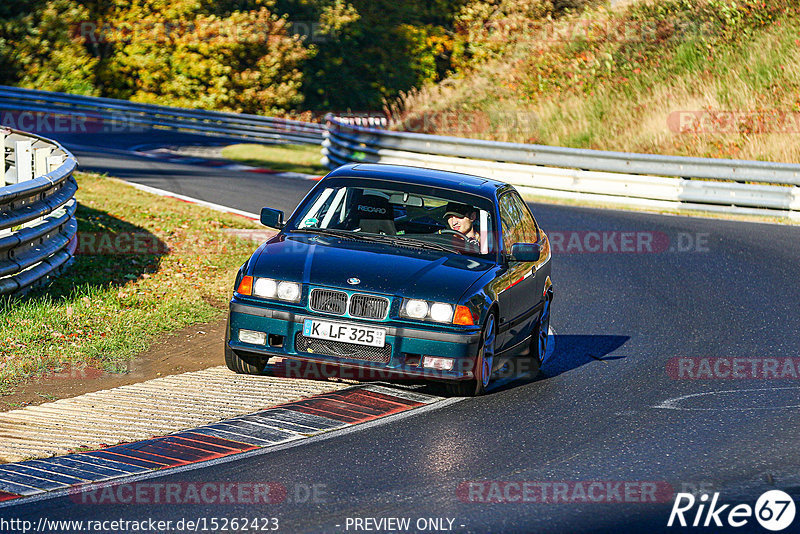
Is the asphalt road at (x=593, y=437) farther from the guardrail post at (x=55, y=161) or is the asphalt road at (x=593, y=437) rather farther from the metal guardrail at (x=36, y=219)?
the guardrail post at (x=55, y=161)

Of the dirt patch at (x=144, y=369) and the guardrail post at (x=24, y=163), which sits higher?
the guardrail post at (x=24, y=163)

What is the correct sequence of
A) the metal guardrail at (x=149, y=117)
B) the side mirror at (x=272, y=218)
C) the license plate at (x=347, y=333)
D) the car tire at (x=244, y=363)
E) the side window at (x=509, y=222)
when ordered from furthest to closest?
1. the metal guardrail at (x=149, y=117)
2. the side window at (x=509, y=222)
3. the side mirror at (x=272, y=218)
4. the car tire at (x=244, y=363)
5. the license plate at (x=347, y=333)

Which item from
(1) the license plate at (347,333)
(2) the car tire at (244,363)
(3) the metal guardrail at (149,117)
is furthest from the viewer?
(3) the metal guardrail at (149,117)

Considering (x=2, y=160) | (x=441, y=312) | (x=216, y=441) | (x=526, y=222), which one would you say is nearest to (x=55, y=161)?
(x=2, y=160)

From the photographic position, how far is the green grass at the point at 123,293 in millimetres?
9375

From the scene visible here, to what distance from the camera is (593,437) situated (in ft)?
24.3

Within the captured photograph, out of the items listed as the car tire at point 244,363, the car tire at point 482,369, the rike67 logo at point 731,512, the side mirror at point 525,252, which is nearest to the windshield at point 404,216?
the side mirror at point 525,252

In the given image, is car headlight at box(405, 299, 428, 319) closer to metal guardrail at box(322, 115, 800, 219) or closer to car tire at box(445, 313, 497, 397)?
car tire at box(445, 313, 497, 397)

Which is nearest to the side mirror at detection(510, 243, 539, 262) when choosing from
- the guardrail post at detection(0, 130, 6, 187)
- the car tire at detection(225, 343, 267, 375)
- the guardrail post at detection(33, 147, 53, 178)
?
the car tire at detection(225, 343, 267, 375)

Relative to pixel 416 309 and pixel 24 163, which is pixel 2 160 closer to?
pixel 24 163

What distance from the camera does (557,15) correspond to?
45.5 metres

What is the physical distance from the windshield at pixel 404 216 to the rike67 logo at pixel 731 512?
3.53 meters

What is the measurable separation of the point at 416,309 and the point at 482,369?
0.69m

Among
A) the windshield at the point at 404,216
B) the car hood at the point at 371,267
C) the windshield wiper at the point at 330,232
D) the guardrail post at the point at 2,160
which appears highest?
the windshield at the point at 404,216
